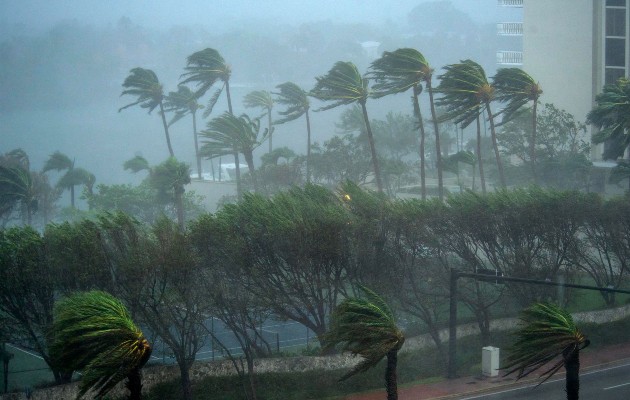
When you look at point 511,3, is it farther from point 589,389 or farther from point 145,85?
point 589,389

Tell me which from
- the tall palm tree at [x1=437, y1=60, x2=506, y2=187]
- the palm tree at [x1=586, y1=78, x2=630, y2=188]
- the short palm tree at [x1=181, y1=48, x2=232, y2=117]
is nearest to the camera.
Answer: the tall palm tree at [x1=437, y1=60, x2=506, y2=187]

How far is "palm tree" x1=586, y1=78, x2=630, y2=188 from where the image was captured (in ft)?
104

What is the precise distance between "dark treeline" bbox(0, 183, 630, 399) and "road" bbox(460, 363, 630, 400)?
13.2 ft

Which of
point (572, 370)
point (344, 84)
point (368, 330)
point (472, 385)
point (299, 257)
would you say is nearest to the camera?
point (572, 370)

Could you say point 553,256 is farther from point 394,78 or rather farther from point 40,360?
point 40,360

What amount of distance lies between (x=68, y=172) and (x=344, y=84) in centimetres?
1559

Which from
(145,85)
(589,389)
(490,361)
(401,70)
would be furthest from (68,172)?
(589,389)

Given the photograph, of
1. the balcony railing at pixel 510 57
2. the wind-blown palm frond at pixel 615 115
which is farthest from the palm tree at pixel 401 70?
the balcony railing at pixel 510 57

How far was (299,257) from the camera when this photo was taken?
21.3 metres

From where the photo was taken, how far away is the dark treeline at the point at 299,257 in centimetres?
1934

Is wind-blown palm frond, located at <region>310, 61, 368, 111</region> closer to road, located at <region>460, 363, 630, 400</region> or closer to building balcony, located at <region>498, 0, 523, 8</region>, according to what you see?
road, located at <region>460, 363, 630, 400</region>

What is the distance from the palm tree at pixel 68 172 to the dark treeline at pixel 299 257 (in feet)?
58.6

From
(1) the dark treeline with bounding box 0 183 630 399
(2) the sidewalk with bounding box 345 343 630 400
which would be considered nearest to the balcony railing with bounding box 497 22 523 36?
(1) the dark treeline with bounding box 0 183 630 399

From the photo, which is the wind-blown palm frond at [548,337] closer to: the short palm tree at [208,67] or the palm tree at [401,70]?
the palm tree at [401,70]
